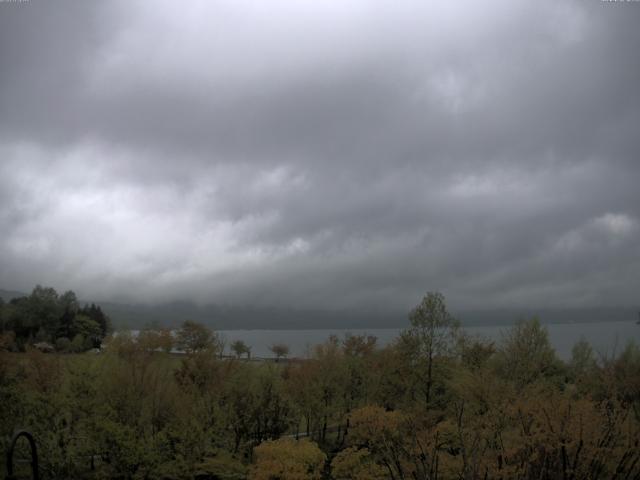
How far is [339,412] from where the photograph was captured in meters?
49.7

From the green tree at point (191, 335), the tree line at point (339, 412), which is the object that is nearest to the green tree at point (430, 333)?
the tree line at point (339, 412)

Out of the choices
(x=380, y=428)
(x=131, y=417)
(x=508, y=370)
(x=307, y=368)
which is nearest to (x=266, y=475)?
(x=380, y=428)

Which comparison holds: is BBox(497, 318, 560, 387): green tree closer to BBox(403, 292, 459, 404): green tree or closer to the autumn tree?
BBox(403, 292, 459, 404): green tree

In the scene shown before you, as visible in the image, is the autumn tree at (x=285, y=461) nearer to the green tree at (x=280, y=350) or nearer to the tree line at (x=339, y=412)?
the tree line at (x=339, y=412)

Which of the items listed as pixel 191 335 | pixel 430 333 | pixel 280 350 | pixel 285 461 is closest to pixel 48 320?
pixel 191 335

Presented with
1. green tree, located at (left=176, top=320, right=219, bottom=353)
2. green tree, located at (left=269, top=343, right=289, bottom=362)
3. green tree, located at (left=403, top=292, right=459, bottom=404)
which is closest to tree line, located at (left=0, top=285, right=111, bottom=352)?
green tree, located at (left=176, top=320, right=219, bottom=353)

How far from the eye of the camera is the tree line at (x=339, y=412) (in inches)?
969

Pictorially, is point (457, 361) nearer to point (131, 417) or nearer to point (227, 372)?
point (227, 372)

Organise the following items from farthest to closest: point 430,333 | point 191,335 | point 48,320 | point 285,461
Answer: point 48,320 < point 191,335 < point 430,333 < point 285,461

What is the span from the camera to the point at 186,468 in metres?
33.7

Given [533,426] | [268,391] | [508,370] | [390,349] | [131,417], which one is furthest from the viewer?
[390,349]

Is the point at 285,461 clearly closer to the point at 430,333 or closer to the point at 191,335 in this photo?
the point at 430,333

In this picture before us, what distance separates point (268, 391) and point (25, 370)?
22996mm

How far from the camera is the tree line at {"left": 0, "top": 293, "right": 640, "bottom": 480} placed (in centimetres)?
2462
